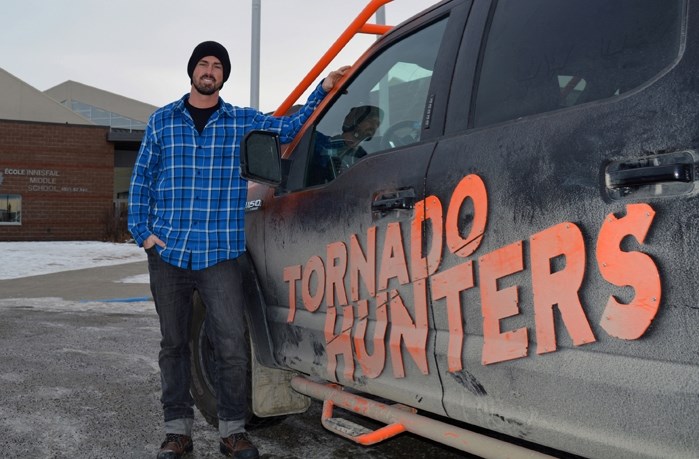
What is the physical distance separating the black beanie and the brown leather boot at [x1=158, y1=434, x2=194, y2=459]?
69.5 inches

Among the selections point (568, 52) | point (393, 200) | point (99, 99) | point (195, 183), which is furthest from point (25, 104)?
point (568, 52)

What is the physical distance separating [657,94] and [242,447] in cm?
237

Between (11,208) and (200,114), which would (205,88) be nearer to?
(200,114)

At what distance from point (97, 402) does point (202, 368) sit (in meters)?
1.06

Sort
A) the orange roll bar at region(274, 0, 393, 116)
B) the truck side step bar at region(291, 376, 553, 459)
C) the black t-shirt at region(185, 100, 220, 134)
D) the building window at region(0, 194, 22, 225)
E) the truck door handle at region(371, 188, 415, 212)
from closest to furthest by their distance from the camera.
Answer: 1. the truck side step bar at region(291, 376, 553, 459)
2. the truck door handle at region(371, 188, 415, 212)
3. the orange roll bar at region(274, 0, 393, 116)
4. the black t-shirt at region(185, 100, 220, 134)
5. the building window at region(0, 194, 22, 225)

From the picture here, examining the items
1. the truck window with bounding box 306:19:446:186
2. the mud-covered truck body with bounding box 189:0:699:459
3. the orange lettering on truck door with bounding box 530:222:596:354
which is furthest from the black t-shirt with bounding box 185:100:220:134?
the orange lettering on truck door with bounding box 530:222:596:354

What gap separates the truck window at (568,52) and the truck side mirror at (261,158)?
1.08 metres

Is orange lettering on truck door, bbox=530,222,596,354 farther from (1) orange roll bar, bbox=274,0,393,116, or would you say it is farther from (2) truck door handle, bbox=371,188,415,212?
(1) orange roll bar, bbox=274,0,393,116

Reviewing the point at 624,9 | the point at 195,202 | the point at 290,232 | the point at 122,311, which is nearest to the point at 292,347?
the point at 290,232

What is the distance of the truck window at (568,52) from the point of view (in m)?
1.60

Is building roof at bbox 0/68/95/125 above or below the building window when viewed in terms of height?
above

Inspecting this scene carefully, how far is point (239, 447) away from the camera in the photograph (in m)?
3.03

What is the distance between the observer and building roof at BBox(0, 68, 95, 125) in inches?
1378

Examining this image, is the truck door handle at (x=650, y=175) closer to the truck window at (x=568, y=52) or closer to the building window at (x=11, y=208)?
the truck window at (x=568, y=52)
